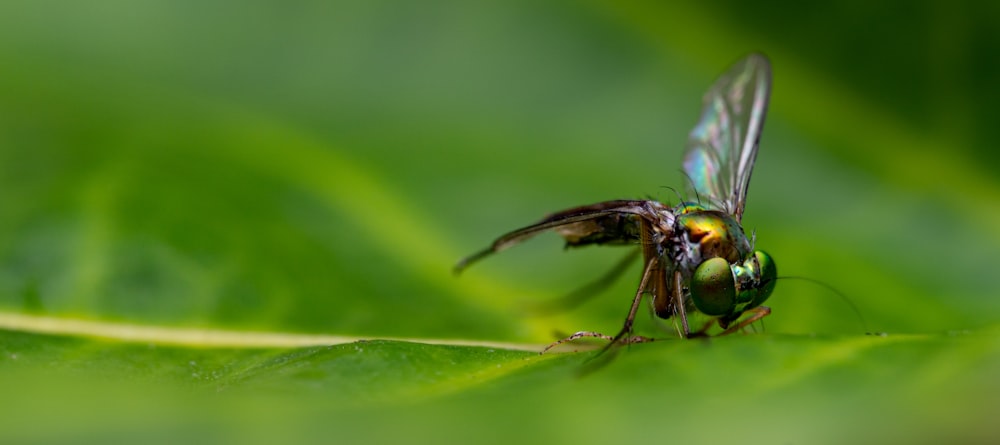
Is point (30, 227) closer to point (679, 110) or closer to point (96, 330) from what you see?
point (96, 330)

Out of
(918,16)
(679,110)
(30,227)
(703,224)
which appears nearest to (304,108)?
(30,227)

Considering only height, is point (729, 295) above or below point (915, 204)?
below

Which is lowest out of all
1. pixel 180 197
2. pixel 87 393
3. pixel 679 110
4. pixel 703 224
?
pixel 87 393

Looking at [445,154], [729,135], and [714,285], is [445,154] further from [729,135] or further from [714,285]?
[714,285]

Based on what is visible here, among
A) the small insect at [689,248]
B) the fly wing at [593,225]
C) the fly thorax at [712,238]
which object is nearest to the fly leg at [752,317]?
the small insect at [689,248]

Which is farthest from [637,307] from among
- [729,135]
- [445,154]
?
[445,154]

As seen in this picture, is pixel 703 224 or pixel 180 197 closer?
pixel 703 224
